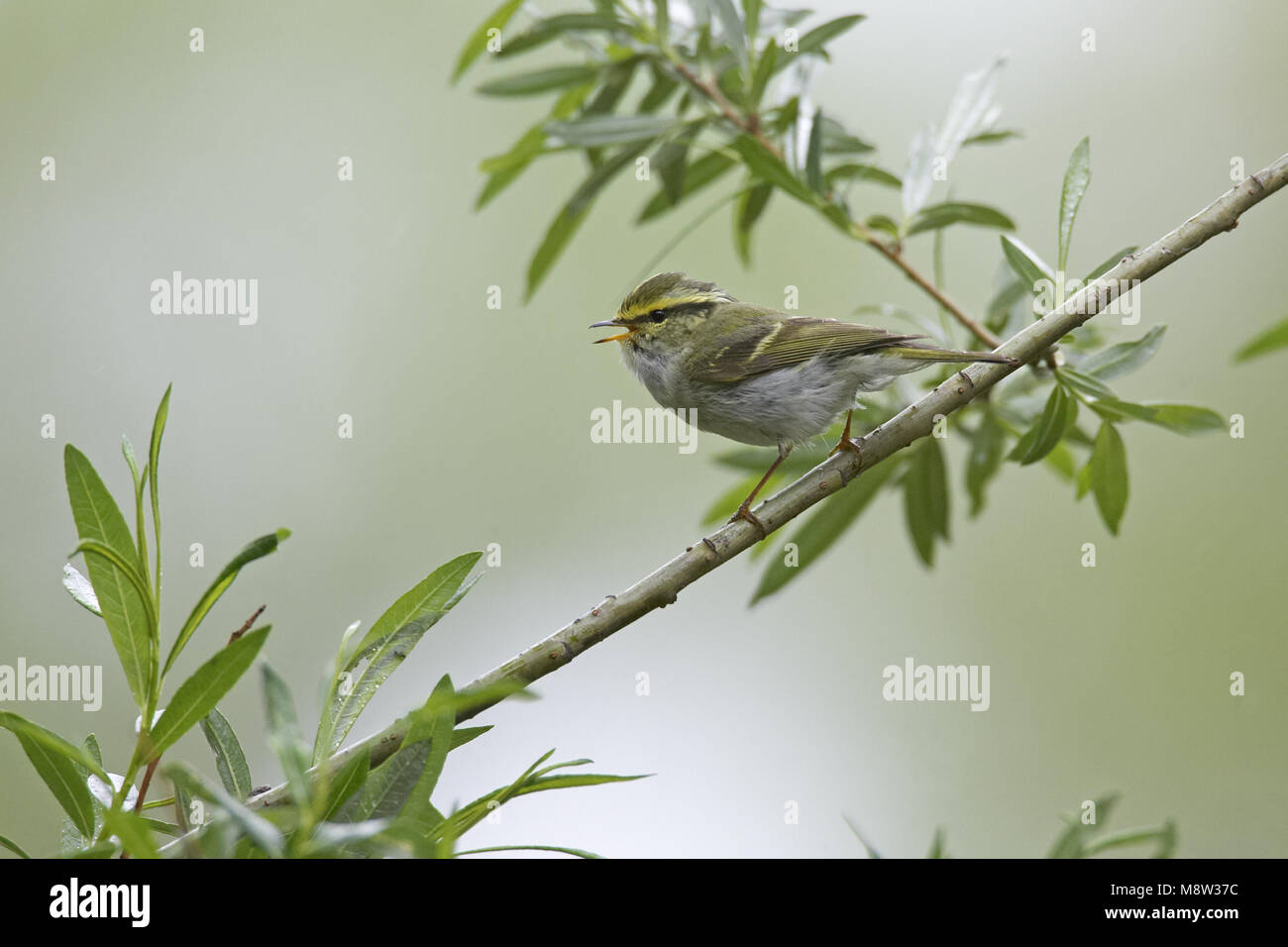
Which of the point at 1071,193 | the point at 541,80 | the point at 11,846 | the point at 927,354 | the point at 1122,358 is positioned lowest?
the point at 11,846

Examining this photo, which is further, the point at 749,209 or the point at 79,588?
the point at 749,209

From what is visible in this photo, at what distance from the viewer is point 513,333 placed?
20.9 ft

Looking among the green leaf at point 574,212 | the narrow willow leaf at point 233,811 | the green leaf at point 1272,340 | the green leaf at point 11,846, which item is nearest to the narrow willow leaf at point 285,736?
the narrow willow leaf at point 233,811

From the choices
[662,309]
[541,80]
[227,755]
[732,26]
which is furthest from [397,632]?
[662,309]

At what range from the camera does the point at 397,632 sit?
54.9 inches

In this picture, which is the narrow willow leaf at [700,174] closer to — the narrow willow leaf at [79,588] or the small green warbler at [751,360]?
the small green warbler at [751,360]

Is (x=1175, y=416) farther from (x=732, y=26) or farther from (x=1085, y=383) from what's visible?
(x=732, y=26)

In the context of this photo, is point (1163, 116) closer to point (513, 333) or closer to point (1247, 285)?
point (1247, 285)

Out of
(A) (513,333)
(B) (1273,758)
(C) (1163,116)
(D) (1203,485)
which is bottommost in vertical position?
(B) (1273,758)

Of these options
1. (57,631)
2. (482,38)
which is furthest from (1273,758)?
(57,631)

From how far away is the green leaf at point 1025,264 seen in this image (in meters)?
1.85

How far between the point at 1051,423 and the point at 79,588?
1553mm
